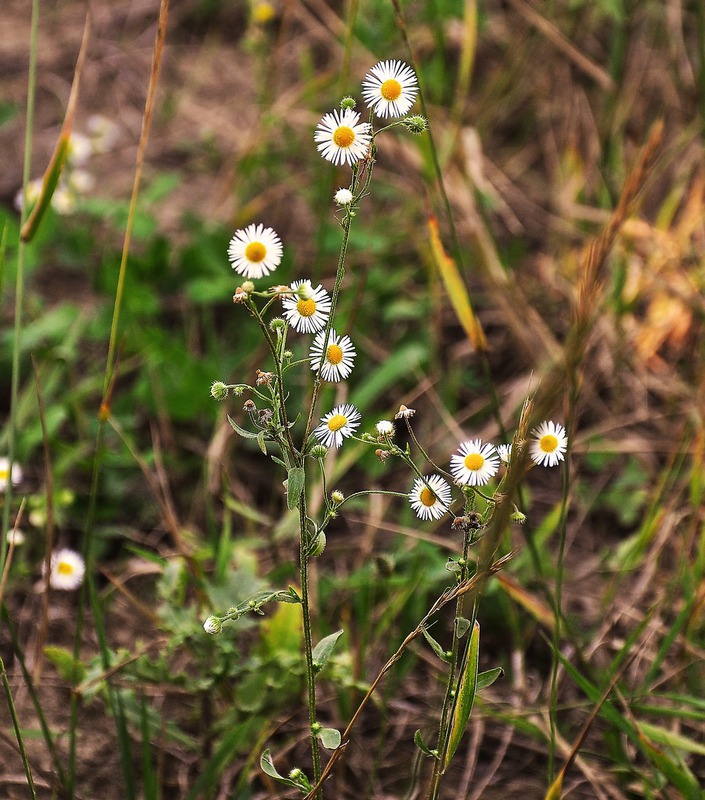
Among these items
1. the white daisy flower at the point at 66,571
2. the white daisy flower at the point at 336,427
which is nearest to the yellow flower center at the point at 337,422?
the white daisy flower at the point at 336,427

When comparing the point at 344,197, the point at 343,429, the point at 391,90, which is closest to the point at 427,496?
the point at 343,429

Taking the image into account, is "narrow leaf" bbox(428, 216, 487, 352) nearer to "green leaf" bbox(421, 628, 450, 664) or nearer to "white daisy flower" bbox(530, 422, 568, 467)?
"white daisy flower" bbox(530, 422, 568, 467)

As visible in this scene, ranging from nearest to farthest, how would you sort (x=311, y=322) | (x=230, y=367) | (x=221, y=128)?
(x=311, y=322), (x=230, y=367), (x=221, y=128)

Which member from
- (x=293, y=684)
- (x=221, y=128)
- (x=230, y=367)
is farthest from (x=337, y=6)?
(x=293, y=684)

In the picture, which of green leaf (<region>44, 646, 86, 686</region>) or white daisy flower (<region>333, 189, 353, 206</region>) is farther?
green leaf (<region>44, 646, 86, 686</region>)

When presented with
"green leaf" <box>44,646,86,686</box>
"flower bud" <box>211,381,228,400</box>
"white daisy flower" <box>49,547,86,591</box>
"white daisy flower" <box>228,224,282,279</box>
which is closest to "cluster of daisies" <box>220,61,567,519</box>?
"white daisy flower" <box>228,224,282,279</box>

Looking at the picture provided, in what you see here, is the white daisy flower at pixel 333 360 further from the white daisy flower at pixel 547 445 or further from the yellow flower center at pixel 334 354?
the white daisy flower at pixel 547 445

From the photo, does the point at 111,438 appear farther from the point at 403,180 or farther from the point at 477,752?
the point at 403,180
